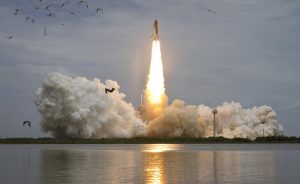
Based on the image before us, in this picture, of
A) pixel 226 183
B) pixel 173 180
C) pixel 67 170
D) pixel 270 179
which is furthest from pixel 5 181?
pixel 270 179

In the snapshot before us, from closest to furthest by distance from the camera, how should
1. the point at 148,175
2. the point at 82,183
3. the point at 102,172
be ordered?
1. the point at 82,183
2. the point at 148,175
3. the point at 102,172

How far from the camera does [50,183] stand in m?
59.1

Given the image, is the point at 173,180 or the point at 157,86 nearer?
the point at 173,180

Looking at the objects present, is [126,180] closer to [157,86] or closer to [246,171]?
[246,171]

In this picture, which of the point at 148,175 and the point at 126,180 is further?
Result: the point at 148,175

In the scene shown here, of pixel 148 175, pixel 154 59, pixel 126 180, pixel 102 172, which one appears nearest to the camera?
pixel 126 180

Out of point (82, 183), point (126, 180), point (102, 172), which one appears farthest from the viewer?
point (102, 172)

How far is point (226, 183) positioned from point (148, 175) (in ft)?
41.3

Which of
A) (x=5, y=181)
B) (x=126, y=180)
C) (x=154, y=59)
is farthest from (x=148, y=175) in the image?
(x=154, y=59)

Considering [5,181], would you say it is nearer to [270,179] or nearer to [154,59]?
[270,179]

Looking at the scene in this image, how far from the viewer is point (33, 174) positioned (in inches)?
2837

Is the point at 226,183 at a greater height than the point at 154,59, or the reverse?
the point at 154,59

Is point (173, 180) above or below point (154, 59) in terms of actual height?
below

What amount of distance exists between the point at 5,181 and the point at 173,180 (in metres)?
19.7
